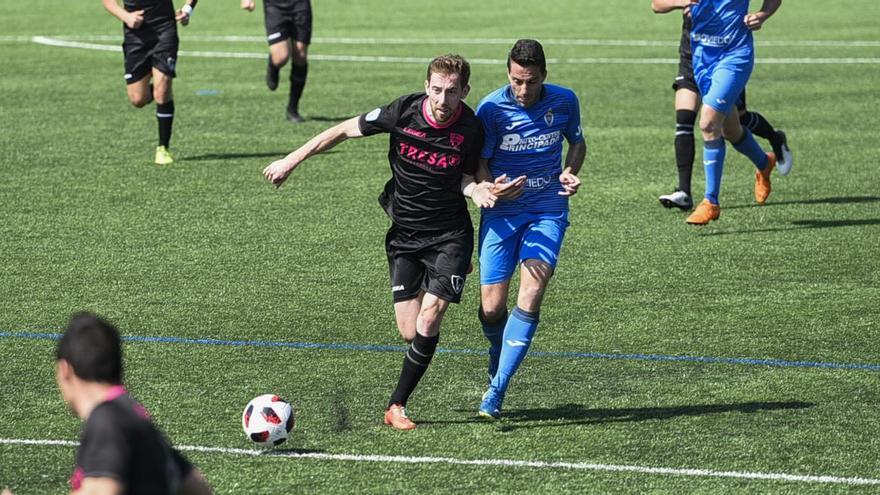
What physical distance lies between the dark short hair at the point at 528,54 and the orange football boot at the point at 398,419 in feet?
6.50

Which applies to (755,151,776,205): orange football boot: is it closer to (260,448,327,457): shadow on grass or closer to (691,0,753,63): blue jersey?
(691,0,753,63): blue jersey

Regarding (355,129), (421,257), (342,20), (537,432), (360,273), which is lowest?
(342,20)

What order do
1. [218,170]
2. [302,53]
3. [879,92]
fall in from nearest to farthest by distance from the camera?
[218,170], [302,53], [879,92]

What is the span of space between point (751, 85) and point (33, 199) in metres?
11.1

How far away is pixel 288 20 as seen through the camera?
60.4ft

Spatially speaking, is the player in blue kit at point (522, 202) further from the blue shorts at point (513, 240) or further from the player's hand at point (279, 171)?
A: the player's hand at point (279, 171)

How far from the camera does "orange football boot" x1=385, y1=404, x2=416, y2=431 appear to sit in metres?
8.23

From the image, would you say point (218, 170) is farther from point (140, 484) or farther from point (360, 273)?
point (140, 484)

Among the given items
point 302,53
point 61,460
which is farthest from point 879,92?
point 61,460

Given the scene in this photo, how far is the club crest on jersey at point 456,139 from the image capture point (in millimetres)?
8469

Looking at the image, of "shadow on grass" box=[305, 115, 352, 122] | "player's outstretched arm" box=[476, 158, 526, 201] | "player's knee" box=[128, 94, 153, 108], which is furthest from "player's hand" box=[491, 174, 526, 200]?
"shadow on grass" box=[305, 115, 352, 122]

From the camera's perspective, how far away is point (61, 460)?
25.2ft

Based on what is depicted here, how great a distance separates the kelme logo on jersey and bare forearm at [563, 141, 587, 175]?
210 mm

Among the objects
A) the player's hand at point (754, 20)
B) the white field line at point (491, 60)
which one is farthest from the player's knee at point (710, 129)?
the white field line at point (491, 60)
